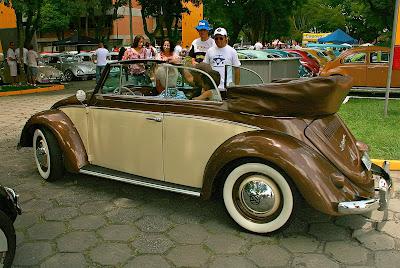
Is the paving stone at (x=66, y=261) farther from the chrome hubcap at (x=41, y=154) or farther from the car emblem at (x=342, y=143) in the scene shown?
the car emblem at (x=342, y=143)

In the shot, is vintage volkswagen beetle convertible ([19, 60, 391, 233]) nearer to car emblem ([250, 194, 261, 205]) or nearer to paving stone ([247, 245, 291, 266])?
car emblem ([250, 194, 261, 205])

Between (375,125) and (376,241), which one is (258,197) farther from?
(375,125)

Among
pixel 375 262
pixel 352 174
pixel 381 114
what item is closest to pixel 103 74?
pixel 352 174

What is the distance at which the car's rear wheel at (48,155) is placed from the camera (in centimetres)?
461

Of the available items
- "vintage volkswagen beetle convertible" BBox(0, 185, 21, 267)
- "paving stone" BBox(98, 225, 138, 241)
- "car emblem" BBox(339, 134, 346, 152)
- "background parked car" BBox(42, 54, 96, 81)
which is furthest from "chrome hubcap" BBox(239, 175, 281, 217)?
"background parked car" BBox(42, 54, 96, 81)

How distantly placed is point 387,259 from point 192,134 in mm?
1828

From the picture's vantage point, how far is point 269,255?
314cm

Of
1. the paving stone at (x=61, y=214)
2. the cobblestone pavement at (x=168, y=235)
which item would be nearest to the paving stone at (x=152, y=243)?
A: the cobblestone pavement at (x=168, y=235)

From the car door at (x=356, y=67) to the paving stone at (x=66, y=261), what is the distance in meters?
9.86

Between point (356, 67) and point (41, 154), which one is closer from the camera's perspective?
point (41, 154)

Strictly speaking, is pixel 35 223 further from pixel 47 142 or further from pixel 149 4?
pixel 149 4

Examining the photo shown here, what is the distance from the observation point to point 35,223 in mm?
3744

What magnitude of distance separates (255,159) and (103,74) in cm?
208

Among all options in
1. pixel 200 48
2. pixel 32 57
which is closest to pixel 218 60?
pixel 200 48
